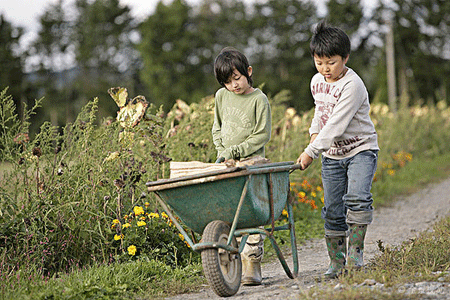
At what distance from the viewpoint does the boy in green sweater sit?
3740 millimetres

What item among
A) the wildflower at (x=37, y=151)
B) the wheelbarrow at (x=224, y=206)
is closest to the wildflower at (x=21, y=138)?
the wildflower at (x=37, y=151)

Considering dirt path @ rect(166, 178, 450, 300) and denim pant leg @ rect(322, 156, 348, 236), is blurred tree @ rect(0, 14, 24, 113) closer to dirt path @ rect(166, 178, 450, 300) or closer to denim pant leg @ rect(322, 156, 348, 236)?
dirt path @ rect(166, 178, 450, 300)

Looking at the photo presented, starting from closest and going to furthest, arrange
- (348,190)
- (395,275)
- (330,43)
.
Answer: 1. (395,275)
2. (330,43)
3. (348,190)

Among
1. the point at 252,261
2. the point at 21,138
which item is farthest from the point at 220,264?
the point at 21,138

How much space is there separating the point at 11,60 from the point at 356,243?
31.0m

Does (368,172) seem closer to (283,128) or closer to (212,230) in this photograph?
(212,230)

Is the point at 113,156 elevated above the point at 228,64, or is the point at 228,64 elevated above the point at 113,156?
the point at 228,64

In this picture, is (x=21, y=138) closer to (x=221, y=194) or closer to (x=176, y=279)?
(x=176, y=279)

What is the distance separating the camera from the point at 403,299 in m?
2.93

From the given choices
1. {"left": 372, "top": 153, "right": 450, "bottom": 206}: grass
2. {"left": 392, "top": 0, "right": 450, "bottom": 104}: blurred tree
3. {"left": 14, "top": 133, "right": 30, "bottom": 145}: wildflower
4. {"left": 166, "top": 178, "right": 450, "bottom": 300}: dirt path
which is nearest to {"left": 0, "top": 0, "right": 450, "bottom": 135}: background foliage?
{"left": 392, "top": 0, "right": 450, "bottom": 104}: blurred tree

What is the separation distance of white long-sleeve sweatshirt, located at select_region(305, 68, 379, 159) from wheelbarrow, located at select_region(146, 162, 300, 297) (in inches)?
11.2

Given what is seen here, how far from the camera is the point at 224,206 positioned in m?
3.32

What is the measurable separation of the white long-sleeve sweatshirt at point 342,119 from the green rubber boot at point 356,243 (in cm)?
44

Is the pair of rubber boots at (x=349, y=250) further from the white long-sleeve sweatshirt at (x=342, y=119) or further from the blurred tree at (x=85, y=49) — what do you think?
the blurred tree at (x=85, y=49)
